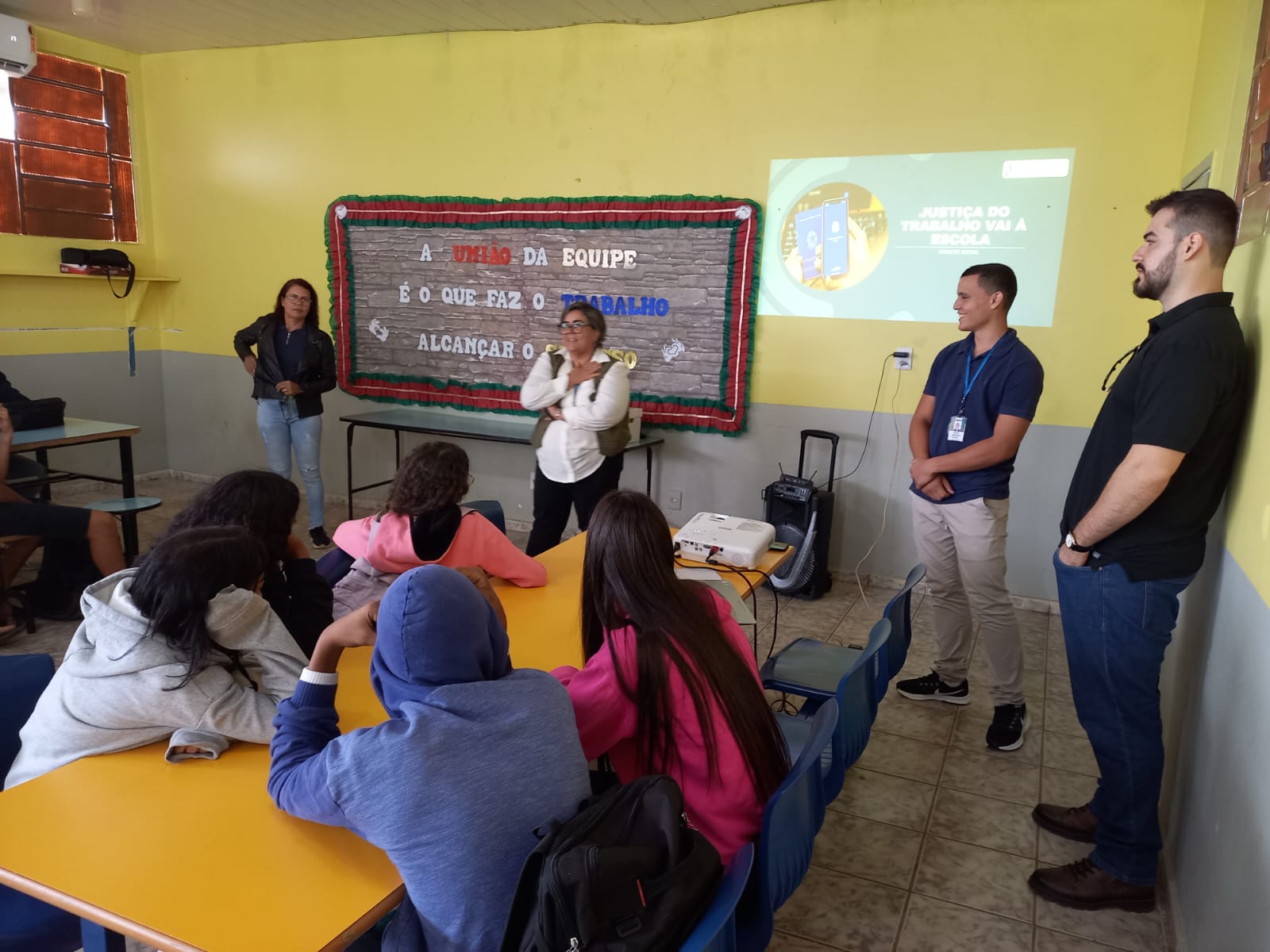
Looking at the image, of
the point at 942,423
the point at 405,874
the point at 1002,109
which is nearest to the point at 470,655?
the point at 405,874

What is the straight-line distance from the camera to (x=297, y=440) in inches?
197

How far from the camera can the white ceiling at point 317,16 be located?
4.29 meters

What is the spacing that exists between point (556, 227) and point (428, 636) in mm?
4055

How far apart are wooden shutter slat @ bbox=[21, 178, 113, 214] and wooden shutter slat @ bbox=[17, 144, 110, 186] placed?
0.05 meters

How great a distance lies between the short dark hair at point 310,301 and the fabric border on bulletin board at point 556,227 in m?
0.55

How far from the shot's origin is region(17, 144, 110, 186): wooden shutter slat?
17.6 feet

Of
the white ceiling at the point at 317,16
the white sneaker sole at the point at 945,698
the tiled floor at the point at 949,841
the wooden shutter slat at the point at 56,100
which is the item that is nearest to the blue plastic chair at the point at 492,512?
the tiled floor at the point at 949,841

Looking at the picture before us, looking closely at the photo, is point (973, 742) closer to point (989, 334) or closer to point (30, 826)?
point (989, 334)

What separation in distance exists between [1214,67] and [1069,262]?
918 mm

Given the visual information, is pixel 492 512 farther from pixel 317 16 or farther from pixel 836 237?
pixel 317 16

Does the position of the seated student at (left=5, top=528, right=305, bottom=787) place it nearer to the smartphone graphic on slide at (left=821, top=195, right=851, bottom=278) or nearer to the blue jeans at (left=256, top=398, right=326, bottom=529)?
the smartphone graphic on slide at (left=821, top=195, right=851, bottom=278)

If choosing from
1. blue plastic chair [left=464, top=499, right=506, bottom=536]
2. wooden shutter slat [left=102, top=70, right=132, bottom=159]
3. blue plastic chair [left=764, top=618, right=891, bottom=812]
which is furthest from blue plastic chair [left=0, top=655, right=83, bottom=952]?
wooden shutter slat [left=102, top=70, right=132, bottom=159]

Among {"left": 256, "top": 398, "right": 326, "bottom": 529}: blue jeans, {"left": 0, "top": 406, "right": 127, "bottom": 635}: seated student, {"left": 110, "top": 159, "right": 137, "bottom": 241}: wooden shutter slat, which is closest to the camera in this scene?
{"left": 0, "top": 406, "right": 127, "bottom": 635}: seated student

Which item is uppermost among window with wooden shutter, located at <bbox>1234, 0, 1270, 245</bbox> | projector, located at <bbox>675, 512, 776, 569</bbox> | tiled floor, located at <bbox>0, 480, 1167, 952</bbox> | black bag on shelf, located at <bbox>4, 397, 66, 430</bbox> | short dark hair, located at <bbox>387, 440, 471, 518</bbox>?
window with wooden shutter, located at <bbox>1234, 0, 1270, 245</bbox>
